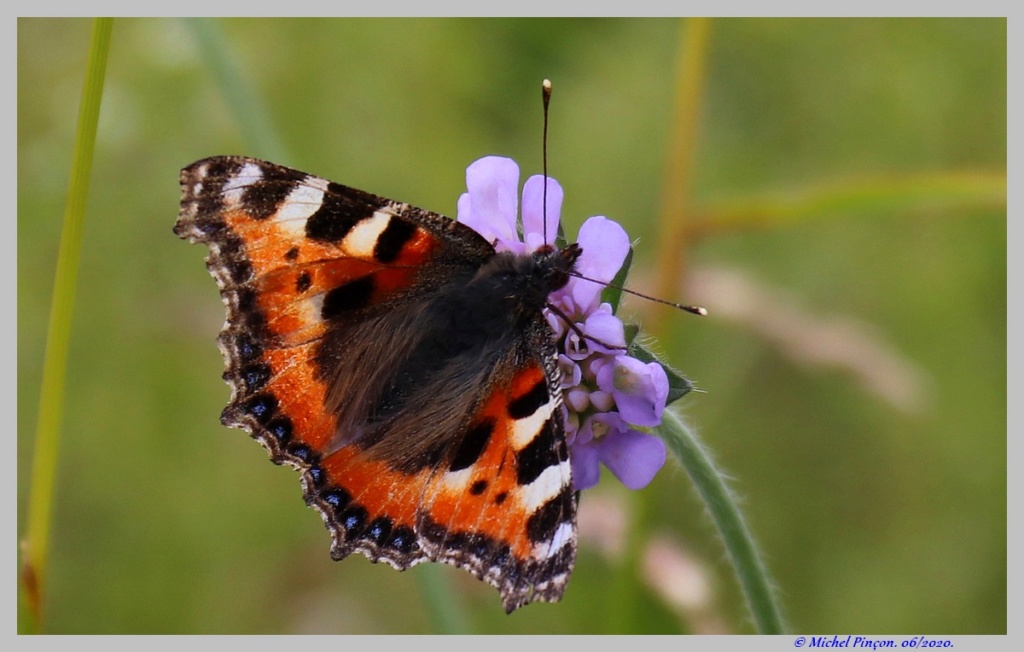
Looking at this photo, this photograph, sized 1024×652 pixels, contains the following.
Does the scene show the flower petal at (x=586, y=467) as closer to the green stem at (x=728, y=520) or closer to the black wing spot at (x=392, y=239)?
the green stem at (x=728, y=520)

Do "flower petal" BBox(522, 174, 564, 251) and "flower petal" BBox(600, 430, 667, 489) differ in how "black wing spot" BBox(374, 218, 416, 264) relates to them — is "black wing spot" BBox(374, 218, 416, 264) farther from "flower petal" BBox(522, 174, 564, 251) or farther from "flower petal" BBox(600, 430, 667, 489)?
"flower petal" BBox(600, 430, 667, 489)

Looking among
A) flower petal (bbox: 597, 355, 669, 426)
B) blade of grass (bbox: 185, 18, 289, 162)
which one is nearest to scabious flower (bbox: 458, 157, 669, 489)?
flower petal (bbox: 597, 355, 669, 426)

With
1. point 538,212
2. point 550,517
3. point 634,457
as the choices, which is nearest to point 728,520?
point 634,457

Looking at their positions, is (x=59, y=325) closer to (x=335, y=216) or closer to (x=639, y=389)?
(x=335, y=216)

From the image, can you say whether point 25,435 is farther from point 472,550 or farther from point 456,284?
point 472,550

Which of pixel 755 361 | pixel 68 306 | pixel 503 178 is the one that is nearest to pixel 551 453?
pixel 503 178

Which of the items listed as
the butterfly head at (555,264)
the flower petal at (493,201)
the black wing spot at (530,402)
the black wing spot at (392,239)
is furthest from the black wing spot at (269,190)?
the black wing spot at (530,402)
